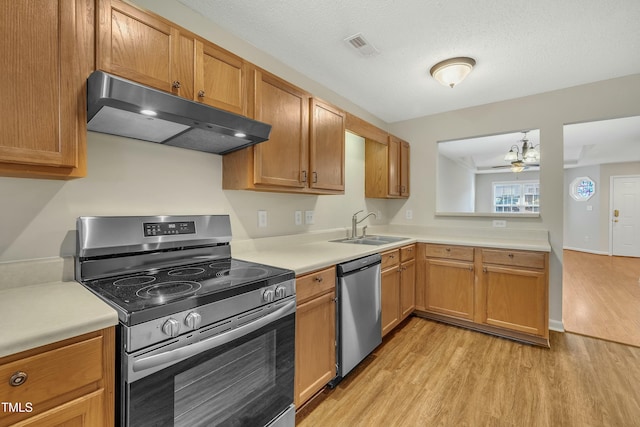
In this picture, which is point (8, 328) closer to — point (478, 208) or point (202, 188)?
point (202, 188)

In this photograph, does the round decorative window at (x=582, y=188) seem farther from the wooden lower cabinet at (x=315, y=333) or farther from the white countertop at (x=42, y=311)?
the white countertop at (x=42, y=311)

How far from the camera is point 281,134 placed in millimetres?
2008

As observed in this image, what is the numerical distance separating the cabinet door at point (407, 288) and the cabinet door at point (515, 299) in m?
0.66

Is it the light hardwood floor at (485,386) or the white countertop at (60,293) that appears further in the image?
the light hardwood floor at (485,386)

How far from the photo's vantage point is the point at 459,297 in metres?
2.93

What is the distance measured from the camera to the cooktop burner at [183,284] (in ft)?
3.47

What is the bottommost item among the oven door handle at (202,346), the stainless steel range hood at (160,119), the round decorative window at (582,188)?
the oven door handle at (202,346)

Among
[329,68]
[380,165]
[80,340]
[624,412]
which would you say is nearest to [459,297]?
[624,412]

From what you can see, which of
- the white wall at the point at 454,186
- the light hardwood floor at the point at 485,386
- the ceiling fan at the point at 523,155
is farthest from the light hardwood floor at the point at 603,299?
the white wall at the point at 454,186

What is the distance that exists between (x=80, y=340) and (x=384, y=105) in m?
3.40

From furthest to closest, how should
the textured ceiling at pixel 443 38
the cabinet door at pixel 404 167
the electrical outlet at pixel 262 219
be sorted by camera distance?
the cabinet door at pixel 404 167 → the electrical outlet at pixel 262 219 → the textured ceiling at pixel 443 38

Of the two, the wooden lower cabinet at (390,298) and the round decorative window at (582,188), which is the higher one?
the round decorative window at (582,188)

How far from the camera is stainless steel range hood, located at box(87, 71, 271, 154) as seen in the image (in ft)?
3.64

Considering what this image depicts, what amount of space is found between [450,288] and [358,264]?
4.69ft
